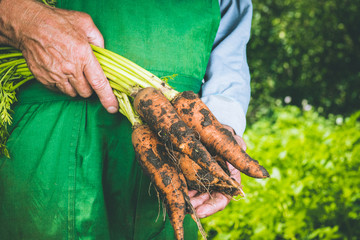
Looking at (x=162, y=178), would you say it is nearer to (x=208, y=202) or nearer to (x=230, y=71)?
(x=208, y=202)

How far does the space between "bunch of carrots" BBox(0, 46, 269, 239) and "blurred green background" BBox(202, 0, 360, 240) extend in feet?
2.50

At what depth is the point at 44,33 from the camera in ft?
3.18

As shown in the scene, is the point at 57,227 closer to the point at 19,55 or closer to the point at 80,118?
the point at 80,118

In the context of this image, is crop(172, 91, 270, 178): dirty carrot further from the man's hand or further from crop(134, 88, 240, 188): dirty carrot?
the man's hand

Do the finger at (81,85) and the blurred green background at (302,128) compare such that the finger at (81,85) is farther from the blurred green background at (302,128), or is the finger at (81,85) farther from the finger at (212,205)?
the blurred green background at (302,128)

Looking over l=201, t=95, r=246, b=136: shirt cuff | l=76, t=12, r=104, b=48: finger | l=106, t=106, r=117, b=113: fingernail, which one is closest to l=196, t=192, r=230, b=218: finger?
l=201, t=95, r=246, b=136: shirt cuff

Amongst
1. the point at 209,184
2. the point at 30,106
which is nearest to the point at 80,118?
the point at 30,106

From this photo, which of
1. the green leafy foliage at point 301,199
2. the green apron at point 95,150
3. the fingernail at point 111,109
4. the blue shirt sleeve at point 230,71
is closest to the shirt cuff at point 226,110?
the blue shirt sleeve at point 230,71

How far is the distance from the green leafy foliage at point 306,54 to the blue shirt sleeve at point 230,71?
157 inches

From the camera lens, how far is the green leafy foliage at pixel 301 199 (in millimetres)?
1931

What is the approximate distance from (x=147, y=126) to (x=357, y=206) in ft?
6.23

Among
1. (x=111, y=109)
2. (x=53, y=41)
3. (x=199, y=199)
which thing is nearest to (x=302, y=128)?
(x=199, y=199)

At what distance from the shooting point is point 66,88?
41.9 inches

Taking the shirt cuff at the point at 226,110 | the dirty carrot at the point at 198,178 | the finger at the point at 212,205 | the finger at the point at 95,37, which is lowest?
the finger at the point at 212,205
